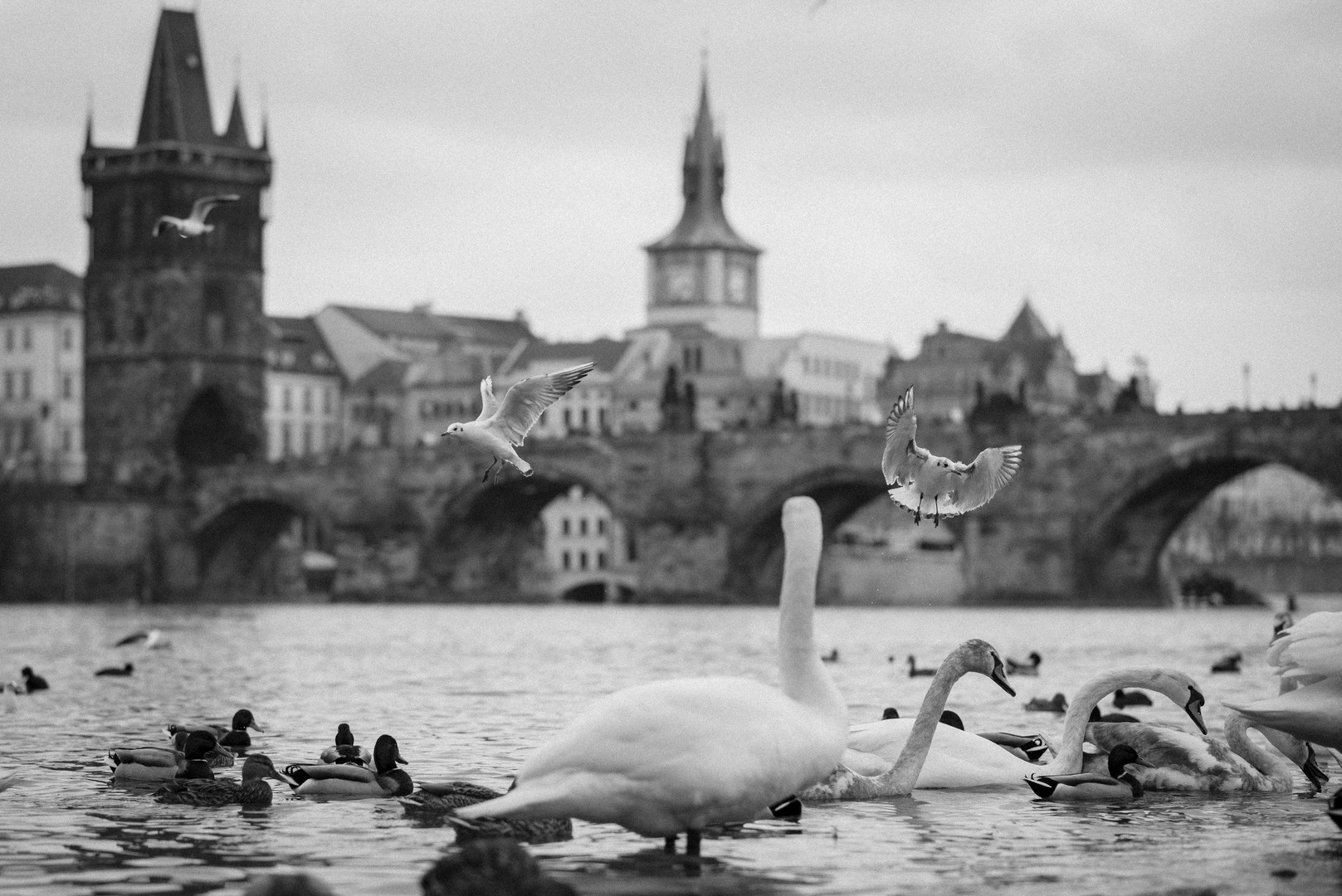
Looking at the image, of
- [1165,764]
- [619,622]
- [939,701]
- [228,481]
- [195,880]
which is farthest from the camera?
[228,481]

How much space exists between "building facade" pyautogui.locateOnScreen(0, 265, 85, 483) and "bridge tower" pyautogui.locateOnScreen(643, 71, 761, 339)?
5694cm

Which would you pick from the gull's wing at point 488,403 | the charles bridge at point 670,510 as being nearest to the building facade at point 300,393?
the charles bridge at point 670,510

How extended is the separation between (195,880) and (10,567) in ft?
333

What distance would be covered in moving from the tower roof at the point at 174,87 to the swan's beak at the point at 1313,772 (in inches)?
4011

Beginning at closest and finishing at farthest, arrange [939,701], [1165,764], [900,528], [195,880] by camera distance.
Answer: [195,880] < [939,701] < [1165,764] < [900,528]

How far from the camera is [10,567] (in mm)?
111250

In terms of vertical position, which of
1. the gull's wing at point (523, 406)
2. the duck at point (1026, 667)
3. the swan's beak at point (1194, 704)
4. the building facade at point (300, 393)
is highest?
the building facade at point (300, 393)

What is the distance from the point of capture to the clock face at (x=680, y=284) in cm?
19712

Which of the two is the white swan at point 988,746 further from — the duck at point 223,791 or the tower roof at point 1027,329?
the tower roof at point 1027,329

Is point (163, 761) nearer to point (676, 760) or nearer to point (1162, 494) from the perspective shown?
point (676, 760)

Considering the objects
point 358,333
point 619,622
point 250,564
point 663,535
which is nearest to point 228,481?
point 250,564

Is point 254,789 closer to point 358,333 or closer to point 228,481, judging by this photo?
point 228,481

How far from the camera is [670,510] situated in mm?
105625

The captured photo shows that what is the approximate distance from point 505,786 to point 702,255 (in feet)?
591
